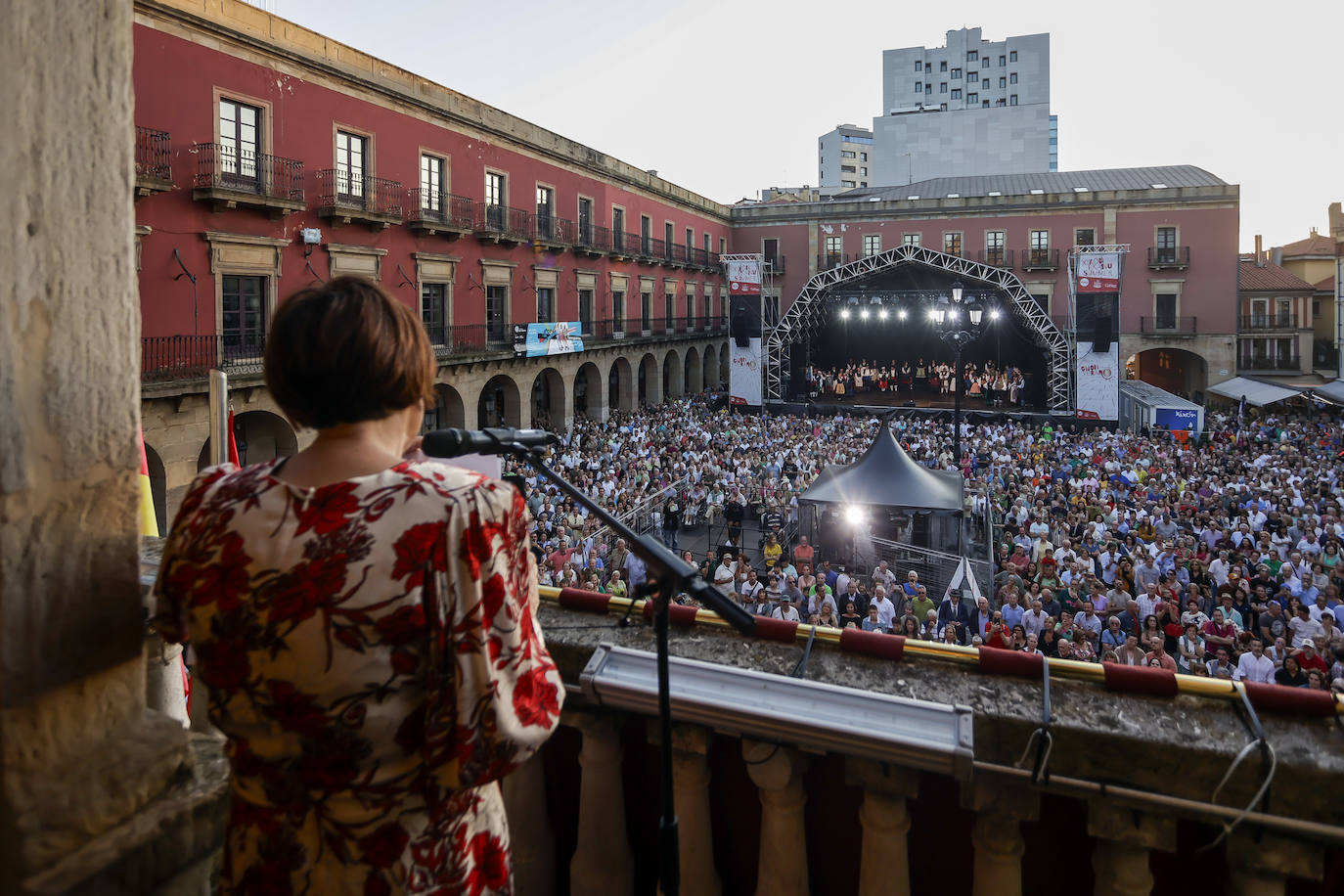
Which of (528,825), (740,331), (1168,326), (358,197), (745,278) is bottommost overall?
(528,825)

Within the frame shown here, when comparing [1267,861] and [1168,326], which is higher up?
[1168,326]

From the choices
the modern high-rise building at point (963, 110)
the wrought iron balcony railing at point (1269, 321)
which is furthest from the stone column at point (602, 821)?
the modern high-rise building at point (963, 110)

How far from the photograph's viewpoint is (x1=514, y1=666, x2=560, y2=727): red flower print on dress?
1.40 meters

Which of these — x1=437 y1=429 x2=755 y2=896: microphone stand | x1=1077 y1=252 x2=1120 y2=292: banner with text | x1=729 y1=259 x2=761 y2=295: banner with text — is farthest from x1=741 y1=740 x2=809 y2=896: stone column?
x1=729 y1=259 x2=761 y2=295: banner with text

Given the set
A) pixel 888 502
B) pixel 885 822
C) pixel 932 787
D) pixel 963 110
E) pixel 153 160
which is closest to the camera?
pixel 885 822

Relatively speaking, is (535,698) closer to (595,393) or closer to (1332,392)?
(595,393)

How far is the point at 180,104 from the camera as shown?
15594 mm

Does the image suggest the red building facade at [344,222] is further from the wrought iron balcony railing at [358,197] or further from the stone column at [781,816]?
the stone column at [781,816]

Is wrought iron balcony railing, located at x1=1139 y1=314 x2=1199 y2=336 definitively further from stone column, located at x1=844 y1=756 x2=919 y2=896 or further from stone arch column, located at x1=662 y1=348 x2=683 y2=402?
stone column, located at x1=844 y1=756 x2=919 y2=896

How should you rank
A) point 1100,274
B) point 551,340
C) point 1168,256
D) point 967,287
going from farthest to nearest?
point 1168,256
point 967,287
point 1100,274
point 551,340

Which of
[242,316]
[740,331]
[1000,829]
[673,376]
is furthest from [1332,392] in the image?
[1000,829]

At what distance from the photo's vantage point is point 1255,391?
1163 inches

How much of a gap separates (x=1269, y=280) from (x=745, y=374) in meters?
31.0

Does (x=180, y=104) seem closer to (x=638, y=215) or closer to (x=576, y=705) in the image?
(x=576, y=705)
